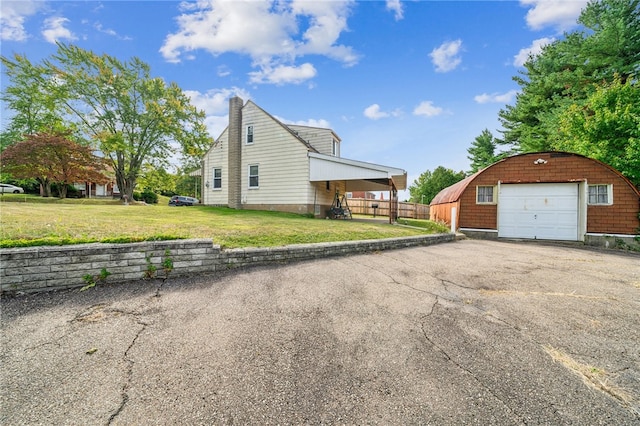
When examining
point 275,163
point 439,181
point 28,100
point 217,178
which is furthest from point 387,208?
point 28,100

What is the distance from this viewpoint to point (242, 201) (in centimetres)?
1638

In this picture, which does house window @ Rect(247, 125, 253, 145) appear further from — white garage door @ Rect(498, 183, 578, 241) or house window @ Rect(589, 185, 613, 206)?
house window @ Rect(589, 185, 613, 206)

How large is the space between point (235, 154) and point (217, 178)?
7.63 ft

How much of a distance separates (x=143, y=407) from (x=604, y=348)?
173 inches

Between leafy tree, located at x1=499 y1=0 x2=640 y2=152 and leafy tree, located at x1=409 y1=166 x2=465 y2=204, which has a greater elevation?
leafy tree, located at x1=499 y1=0 x2=640 y2=152

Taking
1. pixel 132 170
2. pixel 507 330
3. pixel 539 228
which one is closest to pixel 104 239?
pixel 507 330

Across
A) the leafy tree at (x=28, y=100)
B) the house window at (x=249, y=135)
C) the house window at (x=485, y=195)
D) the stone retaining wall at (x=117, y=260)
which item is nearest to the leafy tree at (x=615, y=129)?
the house window at (x=485, y=195)

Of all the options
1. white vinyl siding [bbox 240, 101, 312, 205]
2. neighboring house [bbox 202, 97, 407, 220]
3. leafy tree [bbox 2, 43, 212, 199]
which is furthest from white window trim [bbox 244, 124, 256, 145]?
leafy tree [bbox 2, 43, 212, 199]

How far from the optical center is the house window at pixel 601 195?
10.1 meters

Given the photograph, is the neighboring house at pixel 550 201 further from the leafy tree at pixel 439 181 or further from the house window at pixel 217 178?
the leafy tree at pixel 439 181

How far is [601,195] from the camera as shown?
10203mm

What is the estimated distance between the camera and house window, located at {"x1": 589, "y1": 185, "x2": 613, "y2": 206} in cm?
1005

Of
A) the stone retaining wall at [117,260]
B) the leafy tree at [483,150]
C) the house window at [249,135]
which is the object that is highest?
the leafy tree at [483,150]

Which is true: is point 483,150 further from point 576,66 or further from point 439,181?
point 576,66
